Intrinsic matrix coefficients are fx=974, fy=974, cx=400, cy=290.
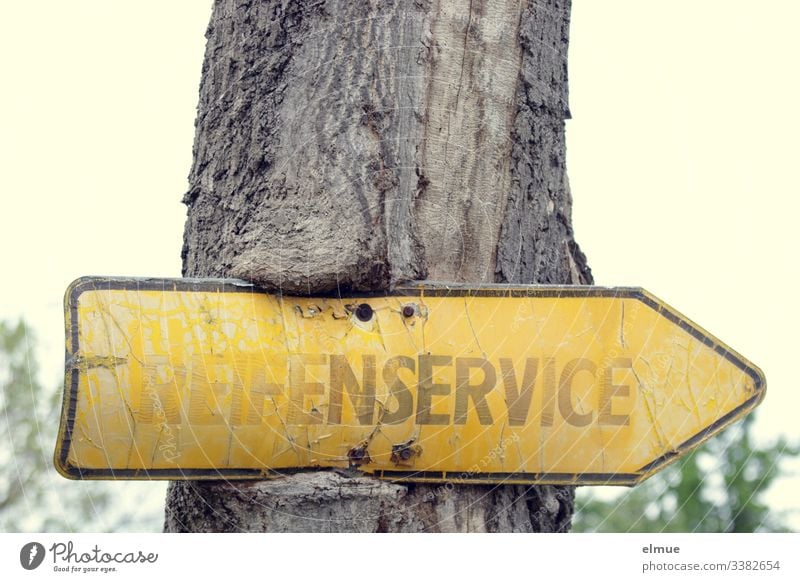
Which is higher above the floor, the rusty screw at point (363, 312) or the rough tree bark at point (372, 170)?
the rough tree bark at point (372, 170)

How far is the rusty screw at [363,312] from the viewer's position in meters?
1.37

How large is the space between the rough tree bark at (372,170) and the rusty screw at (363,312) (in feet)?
0.12

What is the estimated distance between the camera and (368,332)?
4.48ft

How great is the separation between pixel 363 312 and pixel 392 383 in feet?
0.36

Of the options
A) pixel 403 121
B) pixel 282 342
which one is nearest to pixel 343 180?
pixel 403 121

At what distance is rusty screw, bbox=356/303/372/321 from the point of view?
4.51 ft
